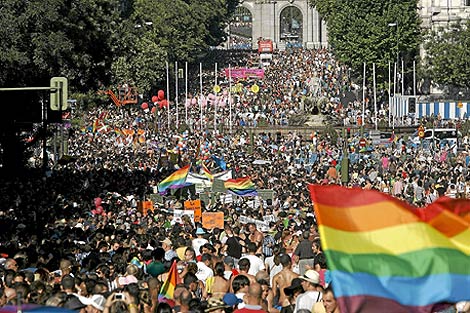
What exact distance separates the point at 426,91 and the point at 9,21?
60.1 m

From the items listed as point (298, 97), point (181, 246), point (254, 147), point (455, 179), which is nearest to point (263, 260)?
point (181, 246)

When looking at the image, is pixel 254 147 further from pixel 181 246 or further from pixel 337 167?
pixel 181 246

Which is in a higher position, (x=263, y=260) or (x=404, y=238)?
(x=404, y=238)

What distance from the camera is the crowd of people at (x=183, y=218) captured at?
15898 millimetres

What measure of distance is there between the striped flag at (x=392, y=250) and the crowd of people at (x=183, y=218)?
1.46 metres

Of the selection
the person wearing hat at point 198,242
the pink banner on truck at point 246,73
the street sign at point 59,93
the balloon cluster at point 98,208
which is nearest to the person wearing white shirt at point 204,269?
the person wearing hat at point 198,242

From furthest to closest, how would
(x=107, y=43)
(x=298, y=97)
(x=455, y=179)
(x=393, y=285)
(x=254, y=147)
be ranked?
(x=298, y=97) → (x=254, y=147) → (x=107, y=43) → (x=455, y=179) → (x=393, y=285)

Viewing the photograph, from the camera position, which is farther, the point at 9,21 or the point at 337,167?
the point at 337,167

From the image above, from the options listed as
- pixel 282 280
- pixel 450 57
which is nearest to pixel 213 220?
pixel 282 280

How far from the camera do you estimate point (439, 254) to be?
40.3 feet

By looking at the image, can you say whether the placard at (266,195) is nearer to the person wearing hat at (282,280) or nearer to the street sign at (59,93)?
the street sign at (59,93)

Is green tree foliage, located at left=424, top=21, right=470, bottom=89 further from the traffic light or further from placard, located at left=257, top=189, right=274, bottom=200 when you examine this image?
placard, located at left=257, top=189, right=274, bottom=200

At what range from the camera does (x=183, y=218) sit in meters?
28.9

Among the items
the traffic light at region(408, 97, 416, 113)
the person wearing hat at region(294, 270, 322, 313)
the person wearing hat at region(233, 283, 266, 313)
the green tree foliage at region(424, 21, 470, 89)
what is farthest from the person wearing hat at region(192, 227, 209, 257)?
the green tree foliage at region(424, 21, 470, 89)
